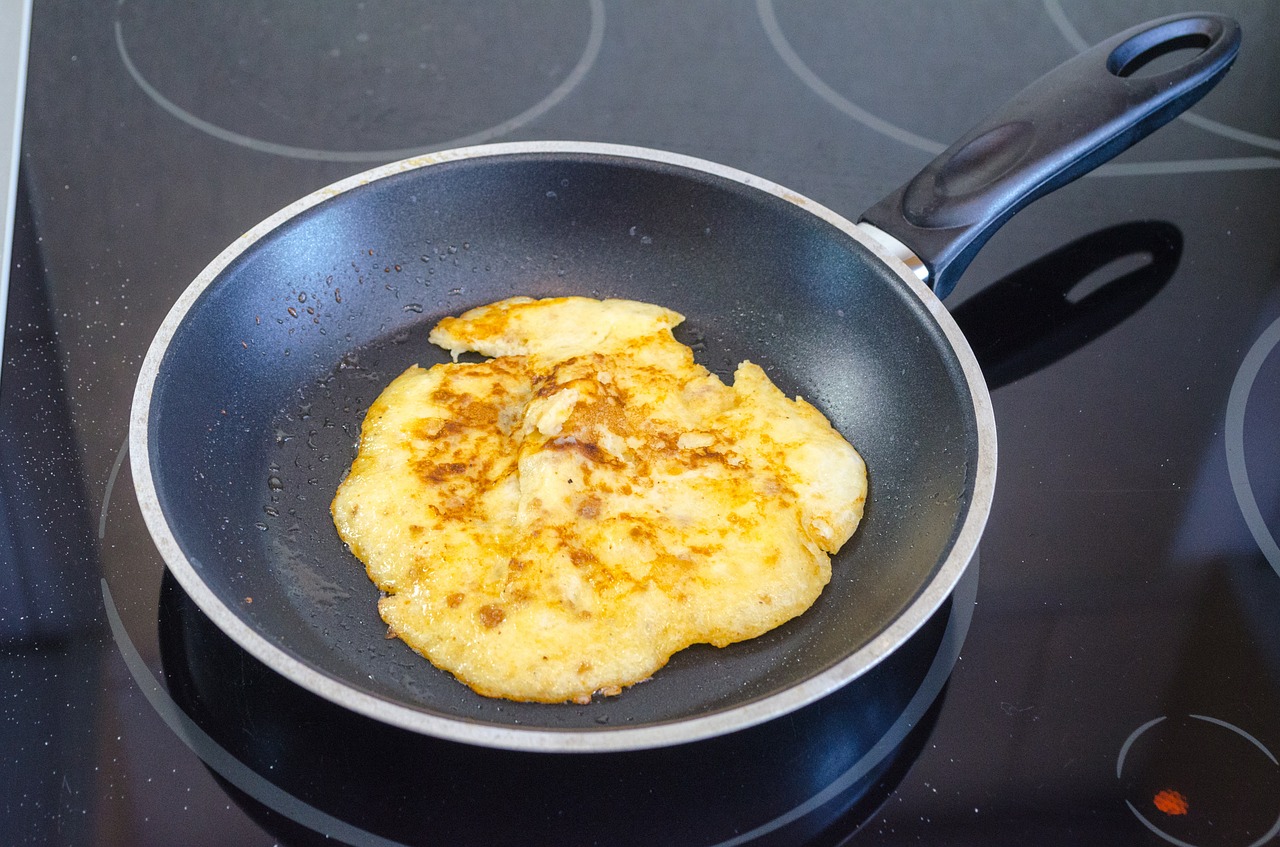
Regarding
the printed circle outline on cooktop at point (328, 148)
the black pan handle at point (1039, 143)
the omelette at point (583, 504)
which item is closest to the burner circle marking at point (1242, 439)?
the black pan handle at point (1039, 143)

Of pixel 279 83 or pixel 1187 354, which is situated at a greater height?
pixel 279 83

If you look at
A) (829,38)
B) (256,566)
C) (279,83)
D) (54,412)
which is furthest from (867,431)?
(279,83)

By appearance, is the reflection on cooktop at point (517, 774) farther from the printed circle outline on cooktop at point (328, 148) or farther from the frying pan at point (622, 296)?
the printed circle outline on cooktop at point (328, 148)

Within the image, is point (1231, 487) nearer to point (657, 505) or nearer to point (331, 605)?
point (657, 505)

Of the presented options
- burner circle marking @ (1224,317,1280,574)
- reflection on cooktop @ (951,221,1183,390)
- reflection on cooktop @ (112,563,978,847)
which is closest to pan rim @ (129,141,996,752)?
reflection on cooktop @ (112,563,978,847)

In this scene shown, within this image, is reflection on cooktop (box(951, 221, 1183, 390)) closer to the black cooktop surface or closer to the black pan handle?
the black cooktop surface
